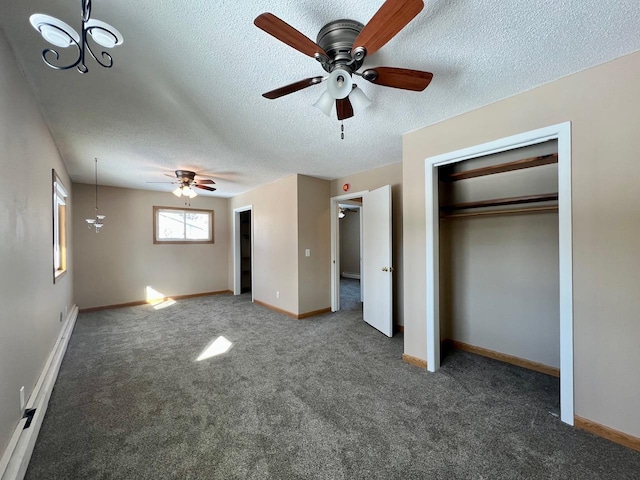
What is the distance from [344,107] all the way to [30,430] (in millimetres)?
2853

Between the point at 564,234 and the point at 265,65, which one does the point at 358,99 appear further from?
the point at 564,234

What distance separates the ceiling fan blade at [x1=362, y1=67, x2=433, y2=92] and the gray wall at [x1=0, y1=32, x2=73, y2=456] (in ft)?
6.54

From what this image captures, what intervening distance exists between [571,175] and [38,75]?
3.73m

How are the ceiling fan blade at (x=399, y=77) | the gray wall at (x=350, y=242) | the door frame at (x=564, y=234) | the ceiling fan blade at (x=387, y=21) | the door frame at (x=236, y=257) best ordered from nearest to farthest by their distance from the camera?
the ceiling fan blade at (x=387, y=21)
the ceiling fan blade at (x=399, y=77)
the door frame at (x=564, y=234)
the door frame at (x=236, y=257)
the gray wall at (x=350, y=242)

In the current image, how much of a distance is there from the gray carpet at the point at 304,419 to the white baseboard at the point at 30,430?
7 centimetres

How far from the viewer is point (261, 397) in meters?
2.17

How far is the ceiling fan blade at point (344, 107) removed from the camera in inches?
65.7

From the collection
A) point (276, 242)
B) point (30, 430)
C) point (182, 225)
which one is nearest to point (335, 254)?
point (276, 242)

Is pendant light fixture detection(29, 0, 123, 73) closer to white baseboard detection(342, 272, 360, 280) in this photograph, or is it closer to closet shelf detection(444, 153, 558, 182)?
closet shelf detection(444, 153, 558, 182)

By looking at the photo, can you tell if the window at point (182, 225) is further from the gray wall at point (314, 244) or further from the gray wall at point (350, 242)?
the gray wall at point (350, 242)

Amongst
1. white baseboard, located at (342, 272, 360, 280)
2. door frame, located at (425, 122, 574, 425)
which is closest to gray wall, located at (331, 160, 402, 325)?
door frame, located at (425, 122, 574, 425)

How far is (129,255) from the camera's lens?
17.5 ft

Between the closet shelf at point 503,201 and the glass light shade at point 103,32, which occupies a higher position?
the glass light shade at point 103,32

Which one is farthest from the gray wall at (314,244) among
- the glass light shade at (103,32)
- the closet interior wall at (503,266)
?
the glass light shade at (103,32)
